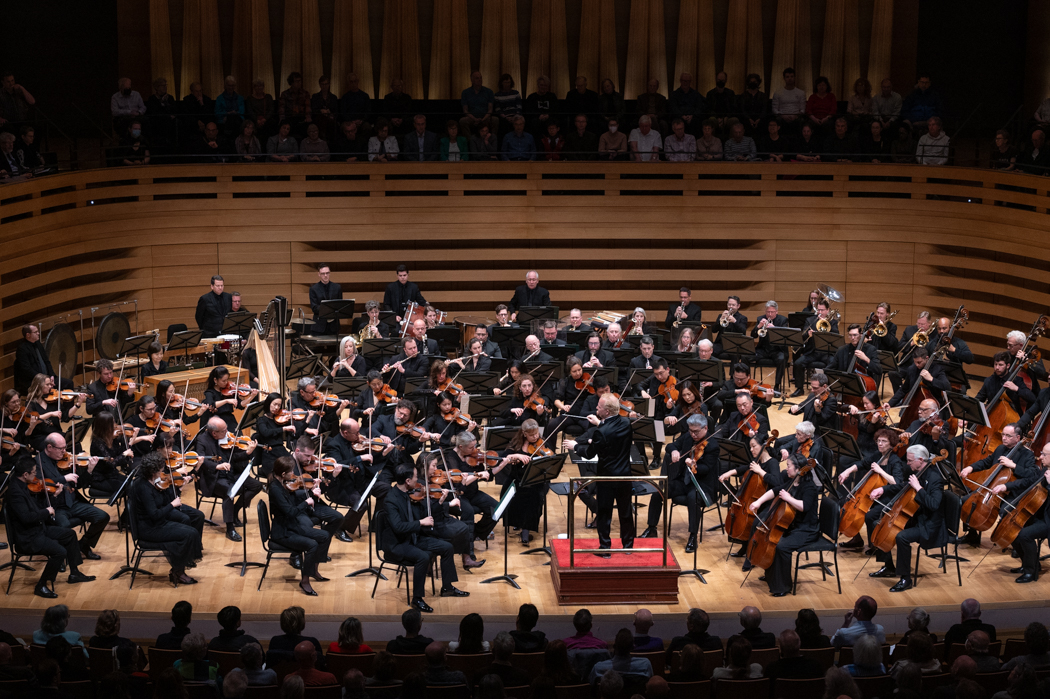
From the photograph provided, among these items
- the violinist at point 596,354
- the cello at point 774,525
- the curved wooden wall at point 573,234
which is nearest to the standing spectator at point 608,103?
the curved wooden wall at point 573,234

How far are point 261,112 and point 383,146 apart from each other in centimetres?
Answer: 185

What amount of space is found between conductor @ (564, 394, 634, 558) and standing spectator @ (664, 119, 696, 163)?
24.5 ft

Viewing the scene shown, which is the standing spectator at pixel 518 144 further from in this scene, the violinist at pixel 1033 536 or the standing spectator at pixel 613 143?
the violinist at pixel 1033 536

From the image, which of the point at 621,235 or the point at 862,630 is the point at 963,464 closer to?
the point at 862,630

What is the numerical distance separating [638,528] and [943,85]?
432 inches

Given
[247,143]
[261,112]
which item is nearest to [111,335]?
[247,143]

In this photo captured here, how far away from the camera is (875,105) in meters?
16.8

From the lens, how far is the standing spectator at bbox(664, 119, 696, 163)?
1638 cm

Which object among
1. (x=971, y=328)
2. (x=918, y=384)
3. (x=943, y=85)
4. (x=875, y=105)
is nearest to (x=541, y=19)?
(x=875, y=105)

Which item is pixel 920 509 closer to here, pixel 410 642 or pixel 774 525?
pixel 774 525

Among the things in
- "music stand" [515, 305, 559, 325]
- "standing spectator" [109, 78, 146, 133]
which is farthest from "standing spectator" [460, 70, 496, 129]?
"standing spectator" [109, 78, 146, 133]

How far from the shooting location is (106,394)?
38.3 feet

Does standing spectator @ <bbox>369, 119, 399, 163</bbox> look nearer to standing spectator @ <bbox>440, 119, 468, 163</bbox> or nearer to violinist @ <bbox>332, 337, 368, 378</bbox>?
standing spectator @ <bbox>440, 119, 468, 163</bbox>

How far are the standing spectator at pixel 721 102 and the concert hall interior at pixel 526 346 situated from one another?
0.05 meters
